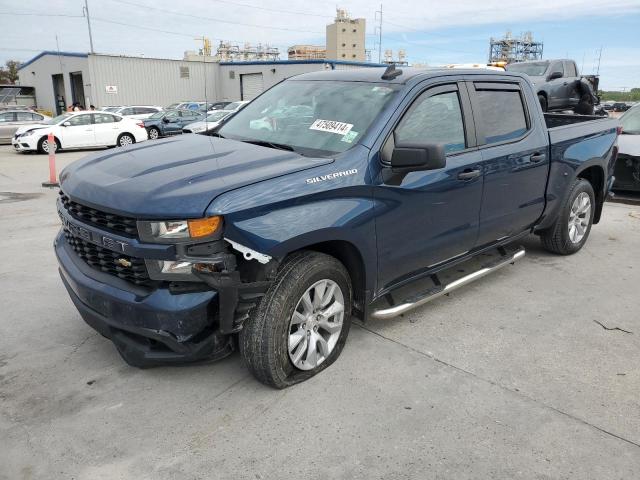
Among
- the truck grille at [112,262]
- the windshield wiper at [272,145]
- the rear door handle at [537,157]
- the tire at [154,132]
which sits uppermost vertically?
the windshield wiper at [272,145]

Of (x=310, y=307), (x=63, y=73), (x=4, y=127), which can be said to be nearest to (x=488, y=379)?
(x=310, y=307)

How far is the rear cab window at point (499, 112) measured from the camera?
4.24 meters

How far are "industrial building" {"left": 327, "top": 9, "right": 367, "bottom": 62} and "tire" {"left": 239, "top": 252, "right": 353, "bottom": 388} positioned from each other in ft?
334

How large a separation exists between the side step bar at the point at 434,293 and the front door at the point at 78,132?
674 inches

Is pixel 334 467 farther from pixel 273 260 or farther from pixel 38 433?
pixel 38 433

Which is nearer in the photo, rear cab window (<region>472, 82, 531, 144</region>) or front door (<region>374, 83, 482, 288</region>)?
front door (<region>374, 83, 482, 288</region>)

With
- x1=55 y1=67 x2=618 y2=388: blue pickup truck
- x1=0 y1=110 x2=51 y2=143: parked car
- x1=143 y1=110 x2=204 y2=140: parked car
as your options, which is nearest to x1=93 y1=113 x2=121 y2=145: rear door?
x1=0 y1=110 x2=51 y2=143: parked car

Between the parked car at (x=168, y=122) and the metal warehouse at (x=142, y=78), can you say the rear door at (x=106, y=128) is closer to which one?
the parked car at (x=168, y=122)

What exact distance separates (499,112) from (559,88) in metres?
11.0

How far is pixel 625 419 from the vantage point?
296 centimetres

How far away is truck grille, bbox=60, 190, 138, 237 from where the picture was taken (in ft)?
9.16

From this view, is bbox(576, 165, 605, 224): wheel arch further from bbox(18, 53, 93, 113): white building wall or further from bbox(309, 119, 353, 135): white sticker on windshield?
bbox(18, 53, 93, 113): white building wall

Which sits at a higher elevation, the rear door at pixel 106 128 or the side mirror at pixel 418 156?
the side mirror at pixel 418 156

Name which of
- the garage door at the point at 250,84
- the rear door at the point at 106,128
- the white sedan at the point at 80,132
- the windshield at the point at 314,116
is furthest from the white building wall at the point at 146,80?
the windshield at the point at 314,116
